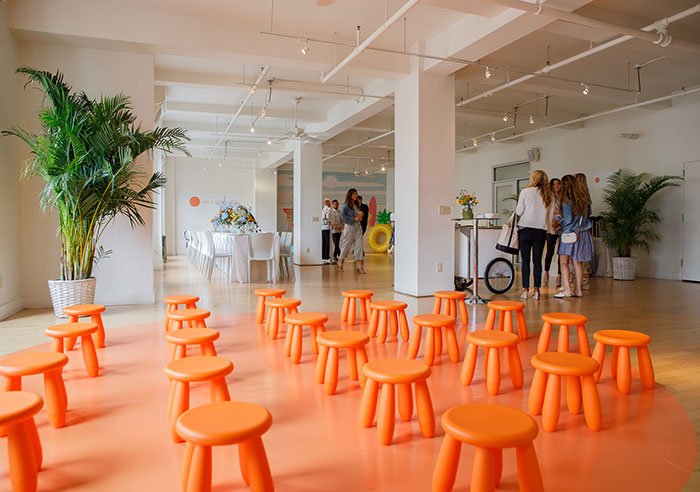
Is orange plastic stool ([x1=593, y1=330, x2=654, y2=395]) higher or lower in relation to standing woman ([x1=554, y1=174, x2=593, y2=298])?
lower

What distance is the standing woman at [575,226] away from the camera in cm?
681

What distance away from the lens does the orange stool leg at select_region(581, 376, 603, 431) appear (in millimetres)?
2359

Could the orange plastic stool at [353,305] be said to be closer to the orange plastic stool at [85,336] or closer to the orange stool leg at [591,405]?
the orange plastic stool at [85,336]

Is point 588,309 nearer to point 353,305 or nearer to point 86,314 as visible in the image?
point 353,305

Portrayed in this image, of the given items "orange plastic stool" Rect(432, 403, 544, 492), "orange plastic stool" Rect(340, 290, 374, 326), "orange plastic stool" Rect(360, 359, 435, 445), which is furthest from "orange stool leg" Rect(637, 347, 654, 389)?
"orange plastic stool" Rect(340, 290, 374, 326)

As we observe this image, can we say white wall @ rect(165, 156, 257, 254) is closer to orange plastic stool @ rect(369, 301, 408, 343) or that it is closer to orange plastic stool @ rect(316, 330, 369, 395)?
orange plastic stool @ rect(369, 301, 408, 343)

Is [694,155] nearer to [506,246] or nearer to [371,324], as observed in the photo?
[506,246]

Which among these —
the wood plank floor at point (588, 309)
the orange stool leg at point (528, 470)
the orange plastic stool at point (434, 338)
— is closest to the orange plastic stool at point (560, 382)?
the wood plank floor at point (588, 309)

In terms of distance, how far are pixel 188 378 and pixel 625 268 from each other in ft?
30.6

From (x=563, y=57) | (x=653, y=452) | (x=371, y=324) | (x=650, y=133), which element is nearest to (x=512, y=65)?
(x=563, y=57)

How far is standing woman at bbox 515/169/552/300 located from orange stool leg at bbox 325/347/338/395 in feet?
14.5

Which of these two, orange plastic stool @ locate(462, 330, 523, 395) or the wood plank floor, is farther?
the wood plank floor

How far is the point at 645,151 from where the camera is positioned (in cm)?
995

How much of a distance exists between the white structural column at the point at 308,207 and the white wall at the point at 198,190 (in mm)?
6460
